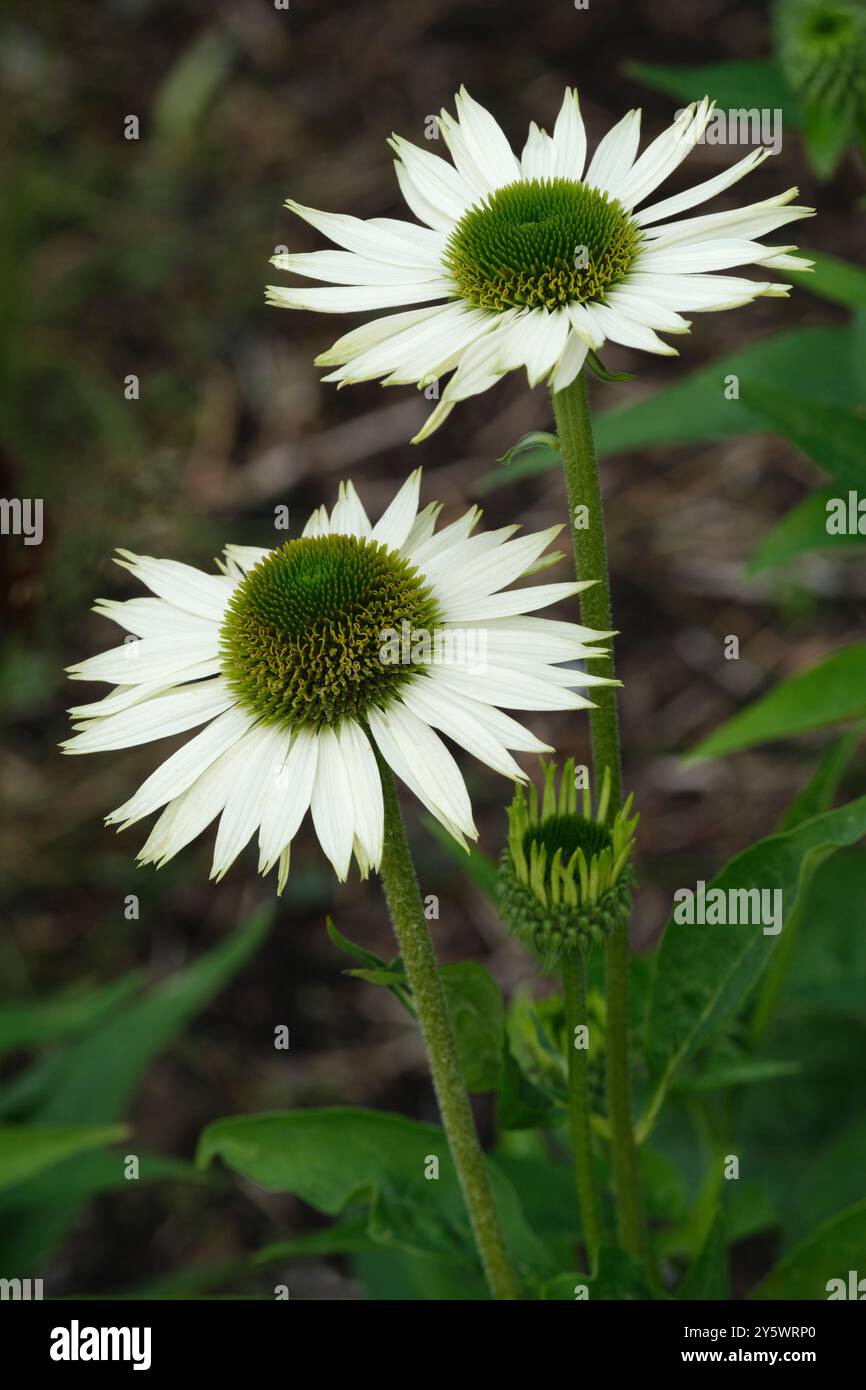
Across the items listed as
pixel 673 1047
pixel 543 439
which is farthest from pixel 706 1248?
pixel 543 439

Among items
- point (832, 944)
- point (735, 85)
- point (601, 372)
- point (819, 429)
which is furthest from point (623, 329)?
point (735, 85)

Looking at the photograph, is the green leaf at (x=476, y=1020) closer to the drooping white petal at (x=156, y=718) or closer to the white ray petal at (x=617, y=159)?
the drooping white petal at (x=156, y=718)

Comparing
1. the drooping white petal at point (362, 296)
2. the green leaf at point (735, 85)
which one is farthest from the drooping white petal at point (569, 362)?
the green leaf at point (735, 85)

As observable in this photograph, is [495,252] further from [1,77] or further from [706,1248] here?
[1,77]

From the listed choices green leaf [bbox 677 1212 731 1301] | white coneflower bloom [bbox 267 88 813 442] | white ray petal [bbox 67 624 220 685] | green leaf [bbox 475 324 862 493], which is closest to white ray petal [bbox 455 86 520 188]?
white coneflower bloom [bbox 267 88 813 442]

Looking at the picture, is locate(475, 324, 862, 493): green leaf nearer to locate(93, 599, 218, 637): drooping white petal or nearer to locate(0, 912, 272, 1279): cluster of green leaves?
locate(93, 599, 218, 637): drooping white petal

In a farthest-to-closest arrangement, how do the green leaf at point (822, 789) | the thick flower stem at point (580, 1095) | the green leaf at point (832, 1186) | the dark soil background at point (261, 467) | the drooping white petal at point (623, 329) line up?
the dark soil background at point (261, 467) → the green leaf at point (832, 1186) → the green leaf at point (822, 789) → the thick flower stem at point (580, 1095) → the drooping white petal at point (623, 329)

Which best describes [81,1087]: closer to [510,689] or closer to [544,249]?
[510,689]

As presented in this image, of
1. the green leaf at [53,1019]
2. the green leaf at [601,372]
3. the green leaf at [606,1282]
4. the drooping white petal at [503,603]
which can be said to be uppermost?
the green leaf at [601,372]
